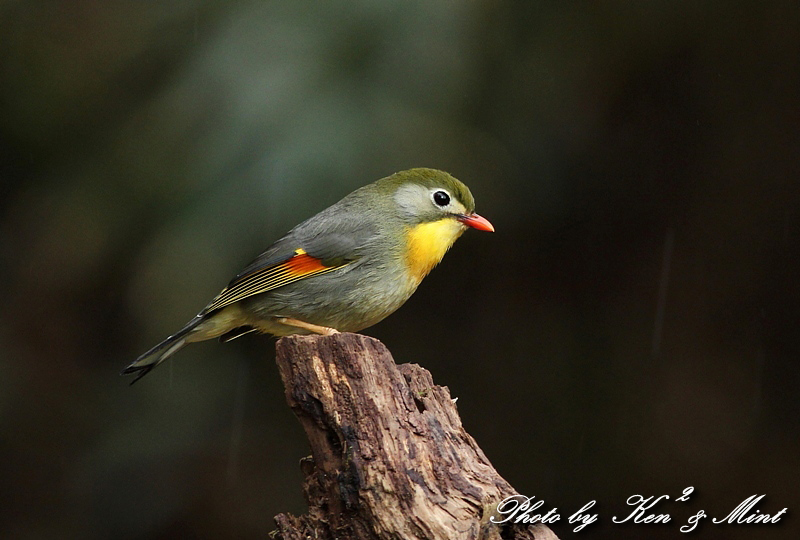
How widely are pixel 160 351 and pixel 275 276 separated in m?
0.64

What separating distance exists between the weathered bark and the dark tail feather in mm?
1037

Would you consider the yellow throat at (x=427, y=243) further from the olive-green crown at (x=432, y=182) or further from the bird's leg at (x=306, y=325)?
the bird's leg at (x=306, y=325)

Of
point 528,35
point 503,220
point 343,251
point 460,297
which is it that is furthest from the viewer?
point 460,297

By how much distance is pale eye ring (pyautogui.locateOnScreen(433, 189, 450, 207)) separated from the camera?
4.29m

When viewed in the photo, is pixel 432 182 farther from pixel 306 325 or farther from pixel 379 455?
pixel 379 455

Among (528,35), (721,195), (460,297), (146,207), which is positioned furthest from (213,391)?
(721,195)

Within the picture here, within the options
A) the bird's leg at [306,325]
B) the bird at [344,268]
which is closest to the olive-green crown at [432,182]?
the bird at [344,268]

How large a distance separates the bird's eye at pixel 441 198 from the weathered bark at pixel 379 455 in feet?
4.16

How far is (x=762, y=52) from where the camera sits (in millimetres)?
5641

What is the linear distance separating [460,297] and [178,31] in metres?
2.47

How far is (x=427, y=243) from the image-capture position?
13.7ft

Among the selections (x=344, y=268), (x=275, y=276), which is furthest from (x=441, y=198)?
(x=275, y=276)

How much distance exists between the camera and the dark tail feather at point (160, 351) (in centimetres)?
410

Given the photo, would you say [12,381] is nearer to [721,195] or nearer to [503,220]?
[503,220]
